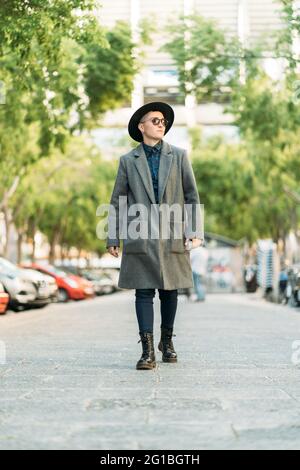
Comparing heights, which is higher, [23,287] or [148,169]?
[148,169]

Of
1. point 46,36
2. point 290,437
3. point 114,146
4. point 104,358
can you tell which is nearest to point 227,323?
point 46,36

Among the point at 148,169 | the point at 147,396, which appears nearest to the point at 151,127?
the point at 148,169

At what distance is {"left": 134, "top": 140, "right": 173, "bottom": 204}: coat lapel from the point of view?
8133 millimetres

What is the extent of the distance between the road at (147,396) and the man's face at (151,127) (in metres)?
1.86

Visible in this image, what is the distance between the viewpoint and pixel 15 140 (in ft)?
89.3

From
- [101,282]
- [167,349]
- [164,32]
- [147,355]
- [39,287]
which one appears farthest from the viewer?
[101,282]

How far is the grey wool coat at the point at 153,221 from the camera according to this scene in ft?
26.5

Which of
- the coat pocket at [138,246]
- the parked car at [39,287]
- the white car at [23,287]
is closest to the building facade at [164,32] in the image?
the parked car at [39,287]

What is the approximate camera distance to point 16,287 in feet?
75.0

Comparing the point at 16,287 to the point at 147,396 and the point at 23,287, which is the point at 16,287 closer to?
the point at 23,287

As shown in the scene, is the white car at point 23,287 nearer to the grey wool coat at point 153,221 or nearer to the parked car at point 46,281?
the parked car at point 46,281

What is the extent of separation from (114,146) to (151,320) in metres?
44.3
